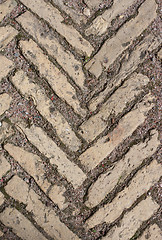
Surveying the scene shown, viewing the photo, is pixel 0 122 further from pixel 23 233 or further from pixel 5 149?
pixel 23 233

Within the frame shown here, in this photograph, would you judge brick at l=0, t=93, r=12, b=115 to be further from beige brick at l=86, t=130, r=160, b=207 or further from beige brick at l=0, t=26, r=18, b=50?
beige brick at l=86, t=130, r=160, b=207

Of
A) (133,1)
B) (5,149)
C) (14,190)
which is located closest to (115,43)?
(133,1)

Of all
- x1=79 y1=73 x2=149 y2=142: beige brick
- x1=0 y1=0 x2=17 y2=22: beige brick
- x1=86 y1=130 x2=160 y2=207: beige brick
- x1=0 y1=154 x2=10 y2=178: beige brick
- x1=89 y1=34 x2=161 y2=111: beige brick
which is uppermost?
x1=0 y1=0 x2=17 y2=22: beige brick

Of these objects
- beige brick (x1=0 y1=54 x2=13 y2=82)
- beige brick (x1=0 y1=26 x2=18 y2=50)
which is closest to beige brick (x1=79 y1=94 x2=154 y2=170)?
beige brick (x1=0 y1=54 x2=13 y2=82)

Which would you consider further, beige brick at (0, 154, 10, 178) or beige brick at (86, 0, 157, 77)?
beige brick at (86, 0, 157, 77)

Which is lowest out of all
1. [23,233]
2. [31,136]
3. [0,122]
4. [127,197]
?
[127,197]

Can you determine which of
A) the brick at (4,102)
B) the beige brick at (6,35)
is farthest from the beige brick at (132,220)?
the beige brick at (6,35)
